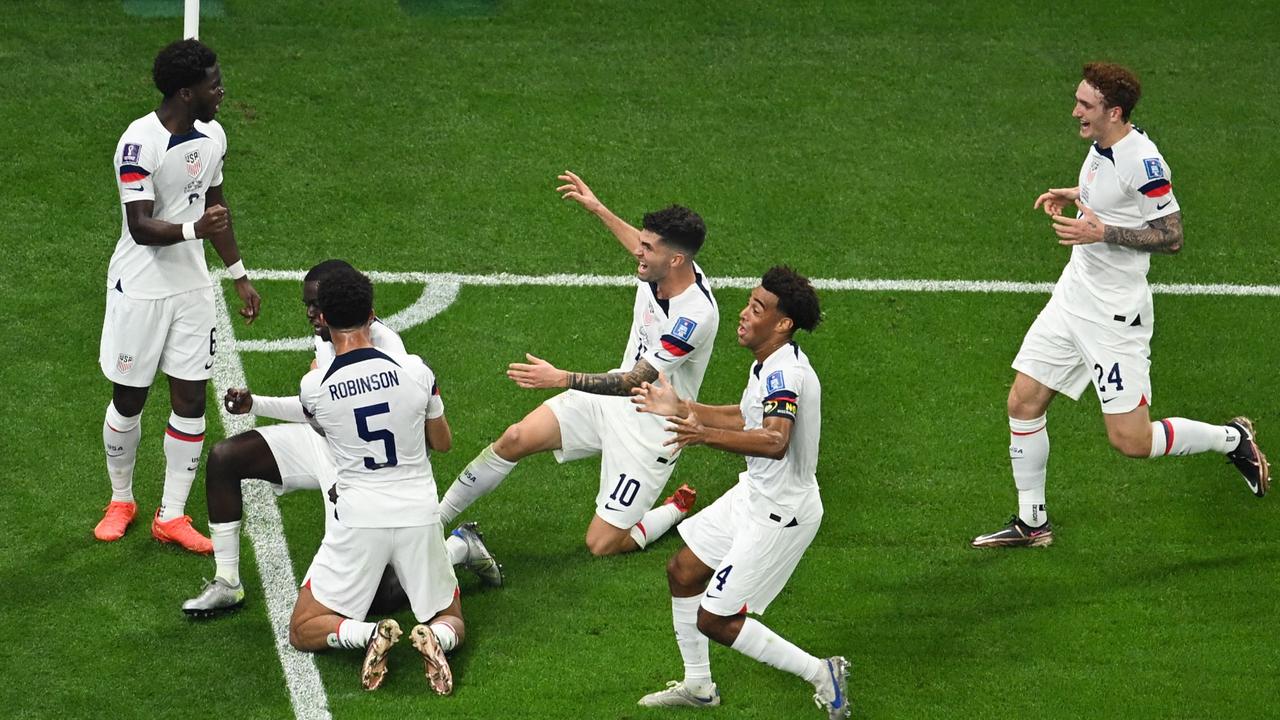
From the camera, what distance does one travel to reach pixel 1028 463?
876 cm

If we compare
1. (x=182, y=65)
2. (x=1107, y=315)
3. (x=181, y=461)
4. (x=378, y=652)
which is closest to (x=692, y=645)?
(x=378, y=652)

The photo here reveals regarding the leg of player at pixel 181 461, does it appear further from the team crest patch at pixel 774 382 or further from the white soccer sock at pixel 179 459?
the team crest patch at pixel 774 382

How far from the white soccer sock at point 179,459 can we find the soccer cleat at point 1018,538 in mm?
4243

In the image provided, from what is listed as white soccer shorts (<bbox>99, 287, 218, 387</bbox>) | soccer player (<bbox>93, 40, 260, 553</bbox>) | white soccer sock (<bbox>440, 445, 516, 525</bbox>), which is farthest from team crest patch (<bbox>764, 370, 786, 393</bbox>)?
white soccer shorts (<bbox>99, 287, 218, 387</bbox>)

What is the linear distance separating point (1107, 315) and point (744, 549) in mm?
2512

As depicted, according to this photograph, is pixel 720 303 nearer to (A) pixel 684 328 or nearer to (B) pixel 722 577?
(A) pixel 684 328

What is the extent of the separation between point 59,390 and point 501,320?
110 inches

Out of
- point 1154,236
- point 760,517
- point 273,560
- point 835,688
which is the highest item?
point 1154,236

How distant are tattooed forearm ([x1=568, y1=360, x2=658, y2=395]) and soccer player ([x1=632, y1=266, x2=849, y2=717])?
22.9 inches

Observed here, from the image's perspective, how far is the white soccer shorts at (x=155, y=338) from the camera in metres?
8.35

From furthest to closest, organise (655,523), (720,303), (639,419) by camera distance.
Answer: (720,303), (655,523), (639,419)

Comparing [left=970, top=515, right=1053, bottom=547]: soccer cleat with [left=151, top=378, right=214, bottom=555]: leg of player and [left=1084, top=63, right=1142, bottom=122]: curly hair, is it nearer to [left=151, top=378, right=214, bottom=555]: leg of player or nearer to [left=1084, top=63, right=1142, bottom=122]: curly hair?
[left=1084, top=63, right=1142, bottom=122]: curly hair

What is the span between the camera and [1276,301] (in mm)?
11086

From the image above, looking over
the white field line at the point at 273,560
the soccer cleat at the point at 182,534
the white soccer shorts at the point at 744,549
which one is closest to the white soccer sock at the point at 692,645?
the white soccer shorts at the point at 744,549
